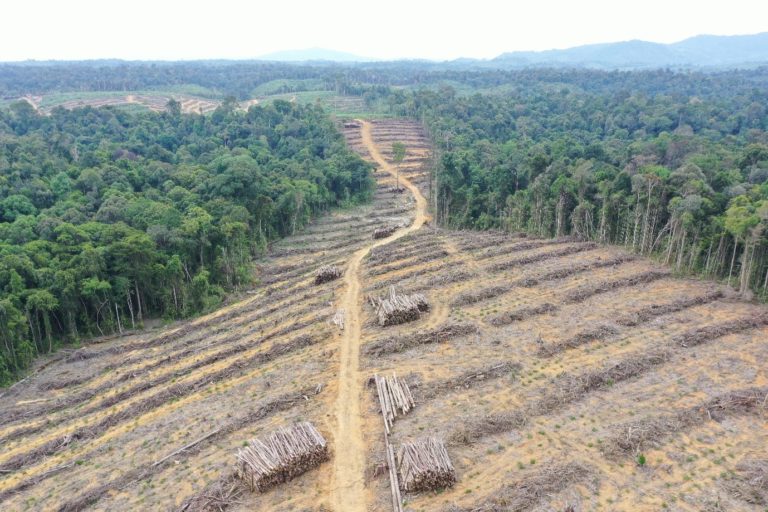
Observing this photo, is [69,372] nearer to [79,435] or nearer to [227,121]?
[79,435]

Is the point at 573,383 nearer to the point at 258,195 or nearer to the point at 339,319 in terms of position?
the point at 339,319

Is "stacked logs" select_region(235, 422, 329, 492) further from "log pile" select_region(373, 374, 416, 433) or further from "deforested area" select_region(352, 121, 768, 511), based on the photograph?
"log pile" select_region(373, 374, 416, 433)

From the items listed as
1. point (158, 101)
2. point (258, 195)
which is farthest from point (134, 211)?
point (158, 101)

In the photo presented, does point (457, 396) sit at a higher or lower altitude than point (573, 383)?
lower

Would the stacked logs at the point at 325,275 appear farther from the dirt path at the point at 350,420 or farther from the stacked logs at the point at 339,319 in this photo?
the stacked logs at the point at 339,319

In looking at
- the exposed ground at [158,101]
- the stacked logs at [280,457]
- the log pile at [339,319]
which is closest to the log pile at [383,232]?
the log pile at [339,319]

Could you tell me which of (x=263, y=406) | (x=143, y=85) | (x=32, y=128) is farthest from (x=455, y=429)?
(x=143, y=85)
